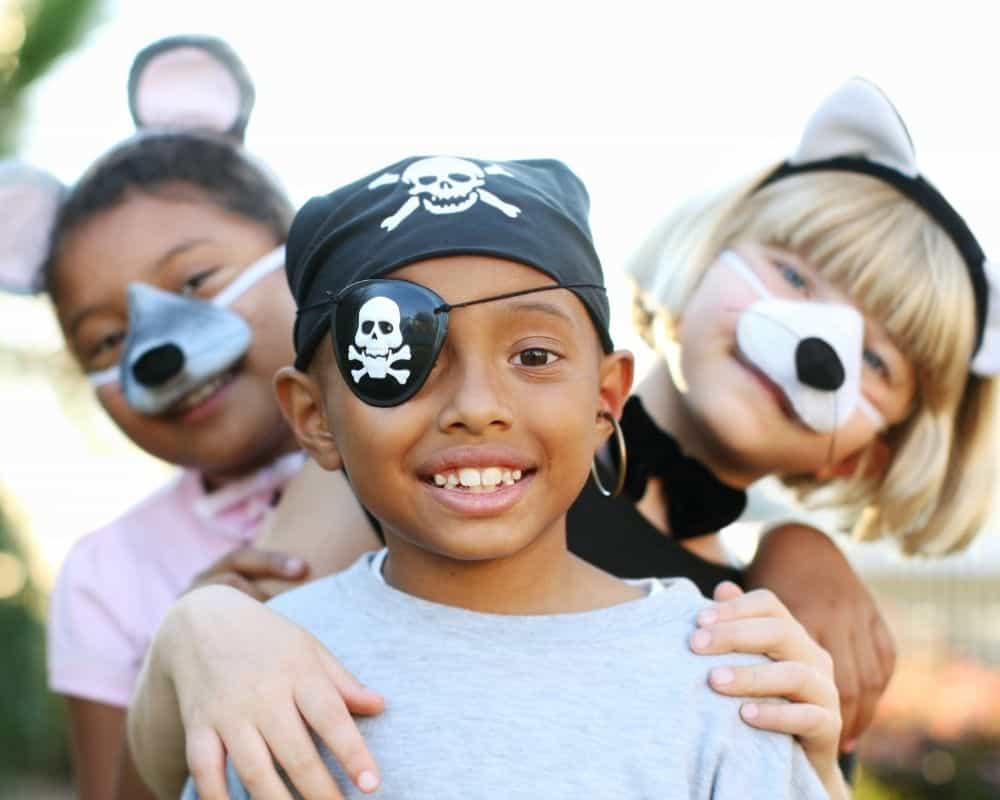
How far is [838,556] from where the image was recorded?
2.76m

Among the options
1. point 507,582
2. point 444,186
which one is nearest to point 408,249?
point 444,186

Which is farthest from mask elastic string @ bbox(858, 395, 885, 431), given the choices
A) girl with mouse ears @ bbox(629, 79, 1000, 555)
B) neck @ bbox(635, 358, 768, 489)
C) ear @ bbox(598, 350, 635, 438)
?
ear @ bbox(598, 350, 635, 438)

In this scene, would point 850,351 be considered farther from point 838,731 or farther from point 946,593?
point 946,593

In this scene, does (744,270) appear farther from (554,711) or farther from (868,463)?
(554,711)

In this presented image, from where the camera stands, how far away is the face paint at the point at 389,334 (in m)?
1.91

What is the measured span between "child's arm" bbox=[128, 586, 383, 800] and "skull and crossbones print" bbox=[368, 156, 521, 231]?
2.19 feet

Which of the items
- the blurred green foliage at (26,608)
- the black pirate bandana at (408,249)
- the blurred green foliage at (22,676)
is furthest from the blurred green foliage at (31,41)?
the black pirate bandana at (408,249)

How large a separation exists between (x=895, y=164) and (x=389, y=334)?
1512 mm

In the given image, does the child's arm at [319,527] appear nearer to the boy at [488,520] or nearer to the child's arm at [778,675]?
the boy at [488,520]

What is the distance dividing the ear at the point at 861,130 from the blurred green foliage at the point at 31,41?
766cm

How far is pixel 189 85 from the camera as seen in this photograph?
3.21m

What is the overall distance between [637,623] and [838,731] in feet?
1.18

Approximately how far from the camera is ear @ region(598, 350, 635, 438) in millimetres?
2170

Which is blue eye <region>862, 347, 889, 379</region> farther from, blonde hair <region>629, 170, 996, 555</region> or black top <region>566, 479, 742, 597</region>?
black top <region>566, 479, 742, 597</region>
